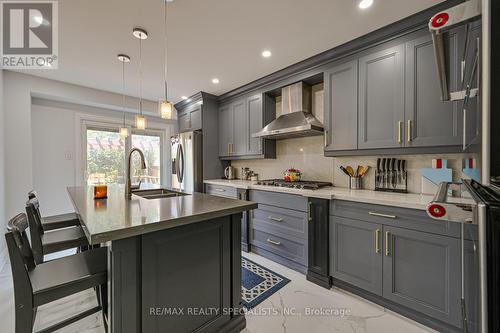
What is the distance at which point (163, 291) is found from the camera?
3.97ft

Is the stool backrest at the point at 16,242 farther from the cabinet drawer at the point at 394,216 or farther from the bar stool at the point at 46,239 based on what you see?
the cabinet drawer at the point at 394,216

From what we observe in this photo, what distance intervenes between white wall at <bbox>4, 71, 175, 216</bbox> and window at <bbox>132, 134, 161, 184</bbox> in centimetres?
72

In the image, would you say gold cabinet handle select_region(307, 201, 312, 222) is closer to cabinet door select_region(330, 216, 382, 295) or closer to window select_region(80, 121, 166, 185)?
cabinet door select_region(330, 216, 382, 295)

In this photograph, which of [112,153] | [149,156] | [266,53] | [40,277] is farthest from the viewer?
[149,156]

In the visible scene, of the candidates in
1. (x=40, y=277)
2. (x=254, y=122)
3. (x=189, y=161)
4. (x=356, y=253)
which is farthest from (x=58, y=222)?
(x=356, y=253)

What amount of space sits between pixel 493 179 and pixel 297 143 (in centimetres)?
270

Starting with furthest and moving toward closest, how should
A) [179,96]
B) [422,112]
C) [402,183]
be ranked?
1. [179,96]
2. [402,183]
3. [422,112]

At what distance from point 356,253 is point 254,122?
233 cm

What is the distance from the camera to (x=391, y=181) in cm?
223

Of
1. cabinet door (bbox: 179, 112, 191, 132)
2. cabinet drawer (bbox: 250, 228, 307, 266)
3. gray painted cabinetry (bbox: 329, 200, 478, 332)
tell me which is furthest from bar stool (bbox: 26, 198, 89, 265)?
cabinet door (bbox: 179, 112, 191, 132)

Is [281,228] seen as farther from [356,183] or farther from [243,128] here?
[243,128]

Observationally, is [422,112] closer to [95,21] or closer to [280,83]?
[280,83]

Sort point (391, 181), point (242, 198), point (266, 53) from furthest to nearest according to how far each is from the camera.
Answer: point (242, 198) < point (266, 53) < point (391, 181)

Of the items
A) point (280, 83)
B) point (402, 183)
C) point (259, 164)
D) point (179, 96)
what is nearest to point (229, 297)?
point (402, 183)
